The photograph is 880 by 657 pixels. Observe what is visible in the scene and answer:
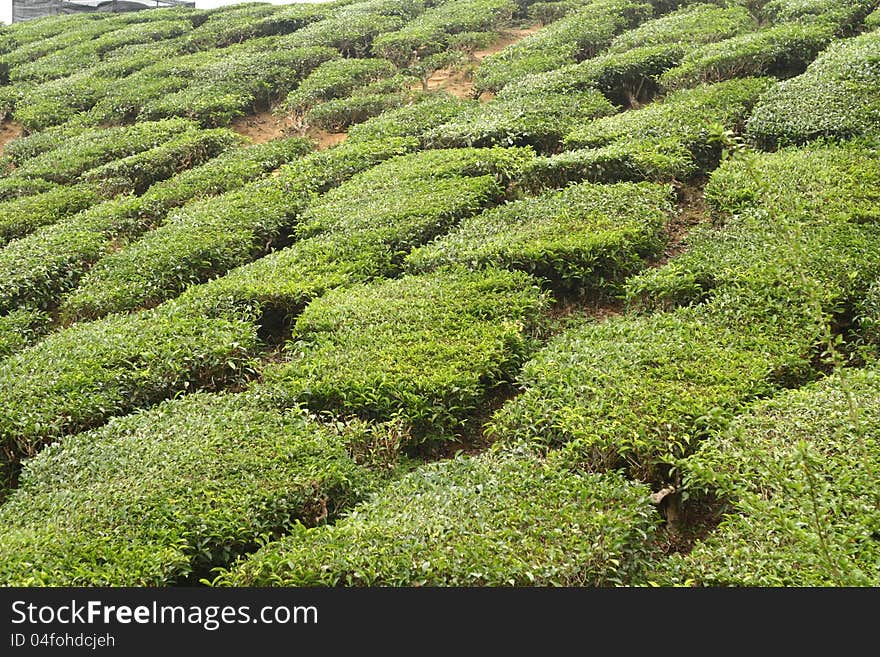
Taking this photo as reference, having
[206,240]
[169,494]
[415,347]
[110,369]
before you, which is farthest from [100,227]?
[169,494]

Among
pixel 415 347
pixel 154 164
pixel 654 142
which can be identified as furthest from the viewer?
pixel 154 164

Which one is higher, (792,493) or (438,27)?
(438,27)

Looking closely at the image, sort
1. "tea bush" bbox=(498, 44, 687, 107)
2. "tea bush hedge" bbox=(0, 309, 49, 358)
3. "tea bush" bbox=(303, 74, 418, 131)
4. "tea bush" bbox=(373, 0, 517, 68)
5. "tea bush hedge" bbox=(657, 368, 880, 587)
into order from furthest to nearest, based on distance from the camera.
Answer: "tea bush" bbox=(373, 0, 517, 68) < "tea bush" bbox=(303, 74, 418, 131) < "tea bush" bbox=(498, 44, 687, 107) < "tea bush hedge" bbox=(0, 309, 49, 358) < "tea bush hedge" bbox=(657, 368, 880, 587)

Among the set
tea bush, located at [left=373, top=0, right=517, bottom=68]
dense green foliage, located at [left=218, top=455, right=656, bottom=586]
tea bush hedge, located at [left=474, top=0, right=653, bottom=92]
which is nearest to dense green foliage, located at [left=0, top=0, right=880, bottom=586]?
dense green foliage, located at [left=218, top=455, right=656, bottom=586]

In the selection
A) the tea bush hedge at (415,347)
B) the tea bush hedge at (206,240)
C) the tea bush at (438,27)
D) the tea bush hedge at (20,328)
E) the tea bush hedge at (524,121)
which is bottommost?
the tea bush hedge at (415,347)

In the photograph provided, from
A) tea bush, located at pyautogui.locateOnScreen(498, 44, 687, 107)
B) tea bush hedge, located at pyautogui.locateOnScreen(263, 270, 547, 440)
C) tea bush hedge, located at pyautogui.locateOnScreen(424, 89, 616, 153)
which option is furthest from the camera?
tea bush, located at pyautogui.locateOnScreen(498, 44, 687, 107)

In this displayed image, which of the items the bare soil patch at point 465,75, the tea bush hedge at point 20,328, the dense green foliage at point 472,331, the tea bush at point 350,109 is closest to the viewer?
the dense green foliage at point 472,331

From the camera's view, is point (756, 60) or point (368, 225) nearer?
point (368, 225)

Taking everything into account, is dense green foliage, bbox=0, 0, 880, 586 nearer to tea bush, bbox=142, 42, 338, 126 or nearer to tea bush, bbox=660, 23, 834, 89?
tea bush, bbox=660, 23, 834, 89

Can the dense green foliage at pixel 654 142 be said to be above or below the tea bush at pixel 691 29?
below

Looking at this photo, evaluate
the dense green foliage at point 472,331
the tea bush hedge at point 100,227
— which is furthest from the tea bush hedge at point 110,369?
the tea bush hedge at point 100,227

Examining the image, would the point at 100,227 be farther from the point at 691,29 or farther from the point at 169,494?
the point at 691,29

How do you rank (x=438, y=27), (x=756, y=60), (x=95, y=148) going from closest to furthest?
1. (x=756, y=60)
2. (x=95, y=148)
3. (x=438, y=27)

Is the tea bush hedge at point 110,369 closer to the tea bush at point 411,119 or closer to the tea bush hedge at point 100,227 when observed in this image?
the tea bush hedge at point 100,227
